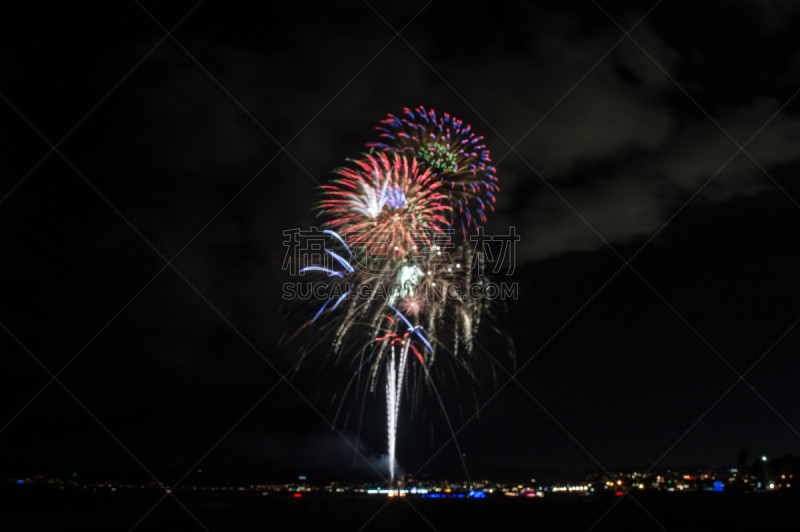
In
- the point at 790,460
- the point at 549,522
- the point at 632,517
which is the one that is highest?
the point at 790,460

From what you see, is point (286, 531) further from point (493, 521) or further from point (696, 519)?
point (696, 519)

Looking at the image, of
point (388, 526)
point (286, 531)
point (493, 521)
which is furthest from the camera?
point (493, 521)

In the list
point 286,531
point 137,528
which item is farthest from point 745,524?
point 137,528

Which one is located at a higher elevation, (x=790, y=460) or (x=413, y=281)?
(x=790, y=460)

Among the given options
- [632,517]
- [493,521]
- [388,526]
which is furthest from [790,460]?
[388,526]

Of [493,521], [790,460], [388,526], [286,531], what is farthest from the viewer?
[790,460]

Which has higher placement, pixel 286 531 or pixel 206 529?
pixel 286 531

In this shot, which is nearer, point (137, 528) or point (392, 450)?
point (392, 450)

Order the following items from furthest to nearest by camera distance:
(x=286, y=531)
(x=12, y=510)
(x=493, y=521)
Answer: (x=12, y=510) → (x=493, y=521) → (x=286, y=531)

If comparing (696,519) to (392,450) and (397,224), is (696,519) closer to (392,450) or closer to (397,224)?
(392,450)
